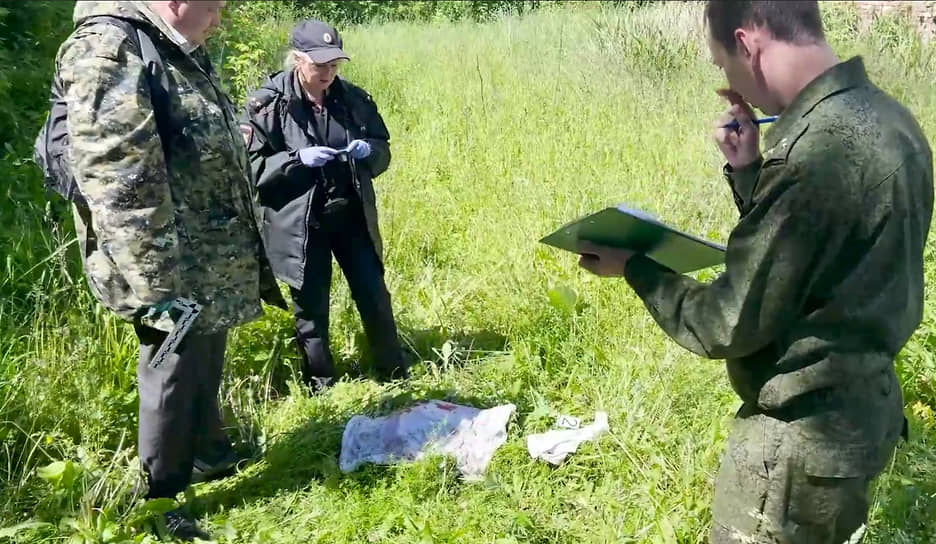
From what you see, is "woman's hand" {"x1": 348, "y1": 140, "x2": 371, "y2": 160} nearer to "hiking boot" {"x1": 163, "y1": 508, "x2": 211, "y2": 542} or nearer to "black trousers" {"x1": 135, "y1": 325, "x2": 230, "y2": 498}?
"black trousers" {"x1": 135, "y1": 325, "x2": 230, "y2": 498}

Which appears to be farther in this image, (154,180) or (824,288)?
(154,180)

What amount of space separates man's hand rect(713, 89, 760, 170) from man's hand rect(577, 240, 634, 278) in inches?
13.2

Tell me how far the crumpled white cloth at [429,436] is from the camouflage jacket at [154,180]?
2.64ft

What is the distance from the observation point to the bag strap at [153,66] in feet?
7.45

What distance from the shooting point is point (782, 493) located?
5.36 ft

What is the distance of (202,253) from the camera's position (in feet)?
8.31

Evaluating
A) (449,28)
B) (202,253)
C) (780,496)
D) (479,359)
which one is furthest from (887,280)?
(449,28)

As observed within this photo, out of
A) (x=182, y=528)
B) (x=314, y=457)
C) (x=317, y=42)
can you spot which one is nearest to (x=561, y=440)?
(x=314, y=457)

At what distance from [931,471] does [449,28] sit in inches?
386

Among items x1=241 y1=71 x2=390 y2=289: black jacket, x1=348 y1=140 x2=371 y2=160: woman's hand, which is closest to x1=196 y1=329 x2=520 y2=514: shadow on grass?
x1=241 y1=71 x2=390 y2=289: black jacket

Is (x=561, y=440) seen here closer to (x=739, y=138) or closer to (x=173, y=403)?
(x=173, y=403)

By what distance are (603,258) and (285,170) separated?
6.53 feet

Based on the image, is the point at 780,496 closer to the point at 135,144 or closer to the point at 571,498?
the point at 571,498

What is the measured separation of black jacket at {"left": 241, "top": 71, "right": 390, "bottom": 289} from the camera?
346 cm
